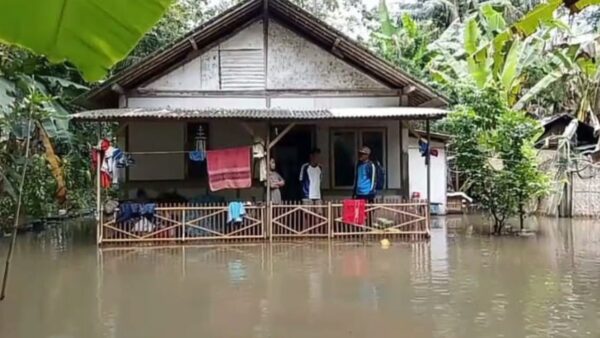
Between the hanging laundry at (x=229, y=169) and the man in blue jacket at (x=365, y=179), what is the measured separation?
2.00 metres

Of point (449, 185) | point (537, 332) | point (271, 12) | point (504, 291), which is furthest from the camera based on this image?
point (449, 185)

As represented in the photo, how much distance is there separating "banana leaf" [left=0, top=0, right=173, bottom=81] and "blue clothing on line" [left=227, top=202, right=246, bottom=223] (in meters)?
11.1

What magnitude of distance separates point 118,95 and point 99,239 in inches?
121

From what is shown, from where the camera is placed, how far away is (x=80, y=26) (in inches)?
54.2

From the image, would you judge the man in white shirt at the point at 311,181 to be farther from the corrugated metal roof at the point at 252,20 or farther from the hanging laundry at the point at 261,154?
the corrugated metal roof at the point at 252,20

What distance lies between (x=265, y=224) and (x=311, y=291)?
15.8 feet

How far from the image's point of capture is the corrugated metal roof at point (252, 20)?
43.3 ft

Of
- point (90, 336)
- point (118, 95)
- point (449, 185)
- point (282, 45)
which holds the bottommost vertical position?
point (90, 336)

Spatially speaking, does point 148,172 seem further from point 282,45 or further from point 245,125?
point 282,45

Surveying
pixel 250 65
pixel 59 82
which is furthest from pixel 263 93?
pixel 59 82

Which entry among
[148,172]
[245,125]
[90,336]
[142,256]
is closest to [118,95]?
[148,172]

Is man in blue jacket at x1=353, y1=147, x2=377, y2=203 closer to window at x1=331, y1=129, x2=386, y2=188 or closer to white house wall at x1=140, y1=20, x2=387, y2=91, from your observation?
window at x1=331, y1=129, x2=386, y2=188

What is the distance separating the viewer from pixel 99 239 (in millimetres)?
12359

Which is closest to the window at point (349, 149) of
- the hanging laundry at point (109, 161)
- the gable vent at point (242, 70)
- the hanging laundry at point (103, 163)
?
the gable vent at point (242, 70)
